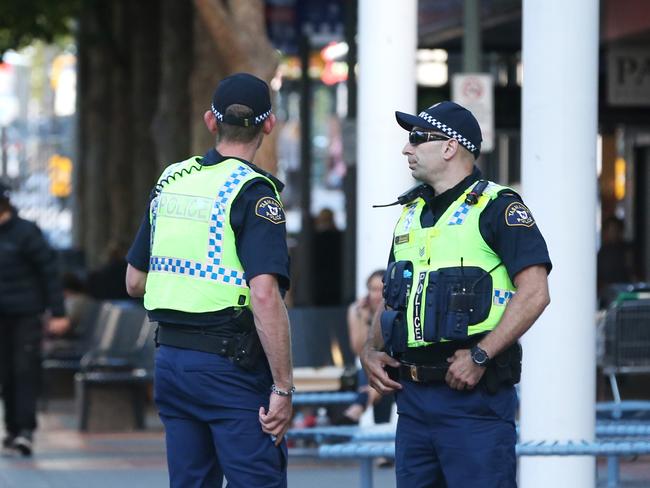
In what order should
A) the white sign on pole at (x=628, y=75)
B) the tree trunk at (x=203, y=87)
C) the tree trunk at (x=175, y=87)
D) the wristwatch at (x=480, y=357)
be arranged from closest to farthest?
1. the wristwatch at (x=480, y=357)
2. the tree trunk at (x=203, y=87)
3. the white sign on pole at (x=628, y=75)
4. the tree trunk at (x=175, y=87)

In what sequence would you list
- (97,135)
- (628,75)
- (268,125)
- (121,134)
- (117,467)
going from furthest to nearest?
(97,135)
(121,134)
(628,75)
(117,467)
(268,125)

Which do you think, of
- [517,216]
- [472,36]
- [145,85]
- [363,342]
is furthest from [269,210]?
[145,85]

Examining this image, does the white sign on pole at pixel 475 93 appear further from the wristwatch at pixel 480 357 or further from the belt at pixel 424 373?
the wristwatch at pixel 480 357

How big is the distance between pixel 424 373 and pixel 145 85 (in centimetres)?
1855

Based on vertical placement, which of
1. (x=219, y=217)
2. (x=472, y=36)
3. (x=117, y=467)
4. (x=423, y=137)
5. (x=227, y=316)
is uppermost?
(x=472, y=36)

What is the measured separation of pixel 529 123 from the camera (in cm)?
760

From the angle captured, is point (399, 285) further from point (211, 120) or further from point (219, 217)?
point (211, 120)

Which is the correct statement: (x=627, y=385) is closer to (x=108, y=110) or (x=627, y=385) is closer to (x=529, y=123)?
(x=529, y=123)

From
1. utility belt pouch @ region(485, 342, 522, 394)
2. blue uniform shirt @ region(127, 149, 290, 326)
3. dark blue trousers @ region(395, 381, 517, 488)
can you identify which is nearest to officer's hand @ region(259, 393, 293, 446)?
blue uniform shirt @ region(127, 149, 290, 326)

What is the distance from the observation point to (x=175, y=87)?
19.4 metres

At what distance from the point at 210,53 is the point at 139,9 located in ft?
27.3

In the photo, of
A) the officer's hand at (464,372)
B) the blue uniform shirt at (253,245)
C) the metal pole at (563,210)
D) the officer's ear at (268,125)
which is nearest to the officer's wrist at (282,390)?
the blue uniform shirt at (253,245)

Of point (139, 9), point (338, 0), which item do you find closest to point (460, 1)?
point (338, 0)

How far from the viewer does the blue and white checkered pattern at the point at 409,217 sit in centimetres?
569
